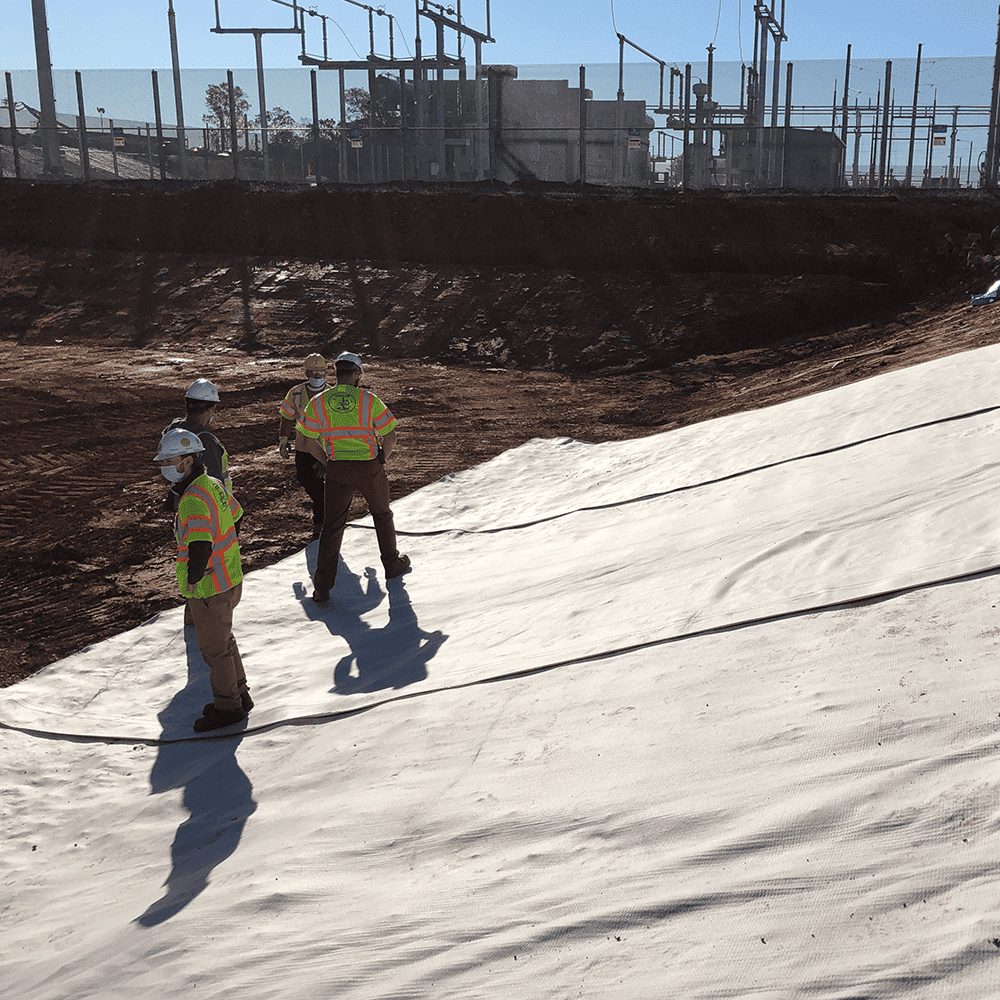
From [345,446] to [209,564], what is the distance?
2.31 metres

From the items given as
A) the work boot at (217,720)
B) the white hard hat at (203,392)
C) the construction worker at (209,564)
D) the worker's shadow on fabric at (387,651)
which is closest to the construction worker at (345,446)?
the worker's shadow on fabric at (387,651)

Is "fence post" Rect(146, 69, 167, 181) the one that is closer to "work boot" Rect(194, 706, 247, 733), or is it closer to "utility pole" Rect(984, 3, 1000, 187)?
"utility pole" Rect(984, 3, 1000, 187)

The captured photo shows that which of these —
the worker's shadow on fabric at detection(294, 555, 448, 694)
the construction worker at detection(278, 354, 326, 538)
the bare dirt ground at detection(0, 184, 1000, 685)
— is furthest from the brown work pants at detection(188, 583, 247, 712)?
the construction worker at detection(278, 354, 326, 538)

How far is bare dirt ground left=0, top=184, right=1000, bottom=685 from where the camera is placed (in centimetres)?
962

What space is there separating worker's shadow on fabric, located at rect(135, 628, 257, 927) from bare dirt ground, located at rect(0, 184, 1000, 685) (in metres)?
1.99

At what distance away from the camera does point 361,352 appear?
20016mm

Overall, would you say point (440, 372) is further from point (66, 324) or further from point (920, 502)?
point (920, 502)

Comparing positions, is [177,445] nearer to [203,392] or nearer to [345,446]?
[203,392]

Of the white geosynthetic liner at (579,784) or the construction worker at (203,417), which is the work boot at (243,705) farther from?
the construction worker at (203,417)

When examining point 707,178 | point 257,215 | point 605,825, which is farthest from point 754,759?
point 707,178

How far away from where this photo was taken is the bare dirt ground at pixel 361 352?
9.62 meters

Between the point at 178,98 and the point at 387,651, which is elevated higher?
the point at 178,98

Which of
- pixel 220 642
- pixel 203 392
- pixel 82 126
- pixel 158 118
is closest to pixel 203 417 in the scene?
pixel 203 392

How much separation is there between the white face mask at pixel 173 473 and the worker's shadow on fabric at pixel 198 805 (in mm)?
1648
